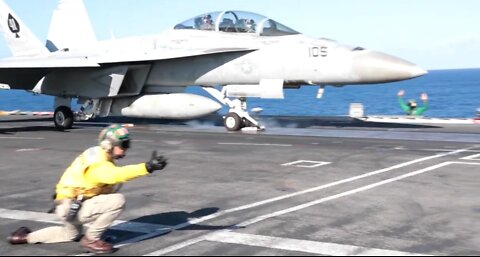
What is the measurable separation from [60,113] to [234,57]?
7495 millimetres

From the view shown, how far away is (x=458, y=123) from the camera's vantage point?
22.0m

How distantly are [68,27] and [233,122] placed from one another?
1264cm

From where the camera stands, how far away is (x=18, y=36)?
86.3 ft

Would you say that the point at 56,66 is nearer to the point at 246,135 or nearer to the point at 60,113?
the point at 60,113

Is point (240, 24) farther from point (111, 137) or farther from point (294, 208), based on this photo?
point (111, 137)

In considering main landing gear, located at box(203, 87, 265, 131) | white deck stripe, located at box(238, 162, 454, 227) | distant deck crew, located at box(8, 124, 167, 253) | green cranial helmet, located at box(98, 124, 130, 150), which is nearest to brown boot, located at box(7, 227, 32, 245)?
distant deck crew, located at box(8, 124, 167, 253)

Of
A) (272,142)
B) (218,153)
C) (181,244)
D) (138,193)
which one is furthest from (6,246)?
(272,142)

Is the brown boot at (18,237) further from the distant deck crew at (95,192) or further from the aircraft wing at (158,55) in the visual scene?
the aircraft wing at (158,55)

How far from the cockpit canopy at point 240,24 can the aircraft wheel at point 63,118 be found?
19.8 feet

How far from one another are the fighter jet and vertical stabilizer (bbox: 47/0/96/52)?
216 inches

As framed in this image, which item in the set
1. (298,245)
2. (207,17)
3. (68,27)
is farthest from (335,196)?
(68,27)

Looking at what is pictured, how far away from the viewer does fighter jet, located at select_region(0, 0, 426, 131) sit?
17.2 m

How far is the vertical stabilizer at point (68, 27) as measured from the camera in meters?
28.3

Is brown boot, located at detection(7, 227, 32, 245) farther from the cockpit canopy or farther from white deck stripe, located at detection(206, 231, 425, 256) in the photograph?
the cockpit canopy
